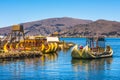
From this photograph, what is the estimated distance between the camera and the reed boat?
75.6 meters

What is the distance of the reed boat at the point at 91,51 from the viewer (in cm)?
7556

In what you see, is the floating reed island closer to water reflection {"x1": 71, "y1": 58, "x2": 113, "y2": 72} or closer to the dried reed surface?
the dried reed surface

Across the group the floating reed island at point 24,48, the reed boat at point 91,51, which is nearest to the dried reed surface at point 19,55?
the floating reed island at point 24,48

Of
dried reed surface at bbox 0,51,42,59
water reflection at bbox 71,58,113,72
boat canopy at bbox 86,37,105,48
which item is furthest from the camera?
boat canopy at bbox 86,37,105,48

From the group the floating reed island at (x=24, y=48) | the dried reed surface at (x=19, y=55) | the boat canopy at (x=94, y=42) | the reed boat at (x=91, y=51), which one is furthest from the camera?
the boat canopy at (x=94, y=42)

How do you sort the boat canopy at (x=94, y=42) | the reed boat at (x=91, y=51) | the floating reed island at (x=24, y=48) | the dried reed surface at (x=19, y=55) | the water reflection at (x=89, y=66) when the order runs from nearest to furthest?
1. the water reflection at (x=89, y=66)
2. the dried reed surface at (x=19, y=55)
3. the reed boat at (x=91, y=51)
4. the floating reed island at (x=24, y=48)
5. the boat canopy at (x=94, y=42)

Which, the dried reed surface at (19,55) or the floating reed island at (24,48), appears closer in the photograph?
the dried reed surface at (19,55)

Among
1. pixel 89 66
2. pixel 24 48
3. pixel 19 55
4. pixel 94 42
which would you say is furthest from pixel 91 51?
pixel 24 48

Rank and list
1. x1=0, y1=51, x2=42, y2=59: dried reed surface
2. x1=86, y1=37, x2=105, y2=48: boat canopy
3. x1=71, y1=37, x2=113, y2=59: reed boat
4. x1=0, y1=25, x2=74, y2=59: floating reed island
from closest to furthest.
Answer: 1. x1=0, y1=51, x2=42, y2=59: dried reed surface
2. x1=71, y1=37, x2=113, y2=59: reed boat
3. x1=0, y1=25, x2=74, y2=59: floating reed island
4. x1=86, y1=37, x2=105, y2=48: boat canopy

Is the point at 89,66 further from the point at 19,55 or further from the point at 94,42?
the point at 94,42

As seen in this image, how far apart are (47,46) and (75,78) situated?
159ft

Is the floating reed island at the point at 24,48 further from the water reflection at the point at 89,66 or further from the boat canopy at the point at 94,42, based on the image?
the water reflection at the point at 89,66

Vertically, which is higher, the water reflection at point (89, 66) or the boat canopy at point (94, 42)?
the boat canopy at point (94, 42)

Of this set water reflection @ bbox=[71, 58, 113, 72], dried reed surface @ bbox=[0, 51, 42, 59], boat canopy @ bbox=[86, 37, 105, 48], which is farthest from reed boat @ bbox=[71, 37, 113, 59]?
dried reed surface @ bbox=[0, 51, 42, 59]
